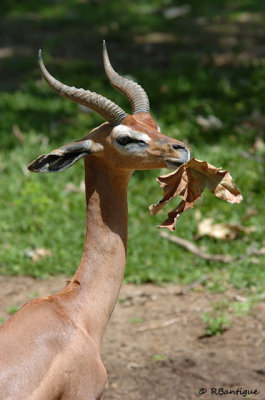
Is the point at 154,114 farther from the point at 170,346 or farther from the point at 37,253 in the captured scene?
the point at 170,346

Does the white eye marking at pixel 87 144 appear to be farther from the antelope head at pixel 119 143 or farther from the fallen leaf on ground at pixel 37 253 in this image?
the fallen leaf on ground at pixel 37 253

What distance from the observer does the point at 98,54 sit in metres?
10.7

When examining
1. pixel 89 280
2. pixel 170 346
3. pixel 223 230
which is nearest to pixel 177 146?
pixel 89 280

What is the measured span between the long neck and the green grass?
2007mm

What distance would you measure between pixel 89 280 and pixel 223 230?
2.74m

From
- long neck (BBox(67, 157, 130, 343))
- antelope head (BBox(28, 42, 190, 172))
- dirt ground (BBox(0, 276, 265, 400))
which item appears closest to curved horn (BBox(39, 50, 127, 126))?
antelope head (BBox(28, 42, 190, 172))

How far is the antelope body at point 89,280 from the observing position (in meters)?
3.40

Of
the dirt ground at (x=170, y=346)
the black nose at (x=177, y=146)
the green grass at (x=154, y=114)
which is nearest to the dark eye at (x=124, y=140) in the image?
the black nose at (x=177, y=146)

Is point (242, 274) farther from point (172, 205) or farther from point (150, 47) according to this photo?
point (150, 47)

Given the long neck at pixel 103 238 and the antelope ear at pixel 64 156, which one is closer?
the antelope ear at pixel 64 156

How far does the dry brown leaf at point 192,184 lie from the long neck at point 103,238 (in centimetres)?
22

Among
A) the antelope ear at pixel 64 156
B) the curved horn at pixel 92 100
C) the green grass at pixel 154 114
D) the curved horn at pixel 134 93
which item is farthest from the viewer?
the green grass at pixel 154 114

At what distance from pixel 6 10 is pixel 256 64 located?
588 centimetres

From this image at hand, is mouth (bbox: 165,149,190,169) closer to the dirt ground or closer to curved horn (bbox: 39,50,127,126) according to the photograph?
curved horn (bbox: 39,50,127,126)
